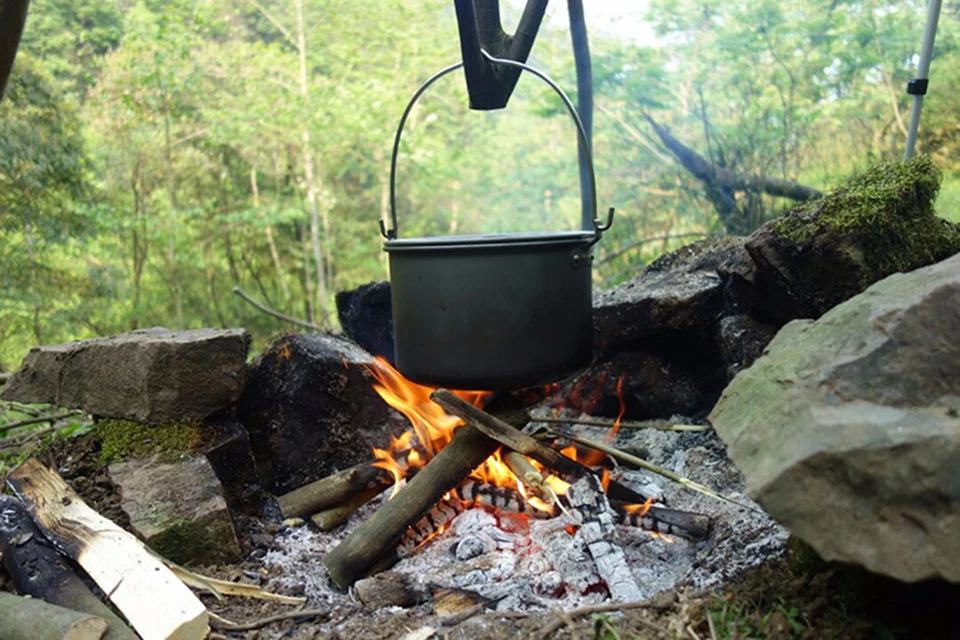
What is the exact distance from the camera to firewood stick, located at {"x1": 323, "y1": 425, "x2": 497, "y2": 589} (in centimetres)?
204

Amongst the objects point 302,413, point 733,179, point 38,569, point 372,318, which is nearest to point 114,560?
point 38,569

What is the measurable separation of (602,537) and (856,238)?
3.73 ft

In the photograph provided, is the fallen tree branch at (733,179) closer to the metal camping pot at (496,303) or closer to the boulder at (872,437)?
the metal camping pot at (496,303)

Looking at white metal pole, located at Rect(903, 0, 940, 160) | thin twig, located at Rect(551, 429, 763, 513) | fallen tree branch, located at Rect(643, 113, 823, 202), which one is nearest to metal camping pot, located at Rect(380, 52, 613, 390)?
thin twig, located at Rect(551, 429, 763, 513)

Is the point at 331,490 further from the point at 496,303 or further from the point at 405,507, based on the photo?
the point at 496,303

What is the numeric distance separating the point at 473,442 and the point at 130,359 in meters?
1.10

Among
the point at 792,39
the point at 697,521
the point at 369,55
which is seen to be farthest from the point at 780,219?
the point at 369,55

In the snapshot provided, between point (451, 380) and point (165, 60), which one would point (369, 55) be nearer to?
point (165, 60)

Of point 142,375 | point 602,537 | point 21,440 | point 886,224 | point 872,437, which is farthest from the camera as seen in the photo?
point 21,440

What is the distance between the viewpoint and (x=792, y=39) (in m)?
7.35

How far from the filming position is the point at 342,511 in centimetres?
240

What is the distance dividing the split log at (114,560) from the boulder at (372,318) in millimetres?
1247

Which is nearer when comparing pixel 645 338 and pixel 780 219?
pixel 780 219

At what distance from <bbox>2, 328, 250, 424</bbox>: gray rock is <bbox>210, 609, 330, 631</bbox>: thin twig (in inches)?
29.4
